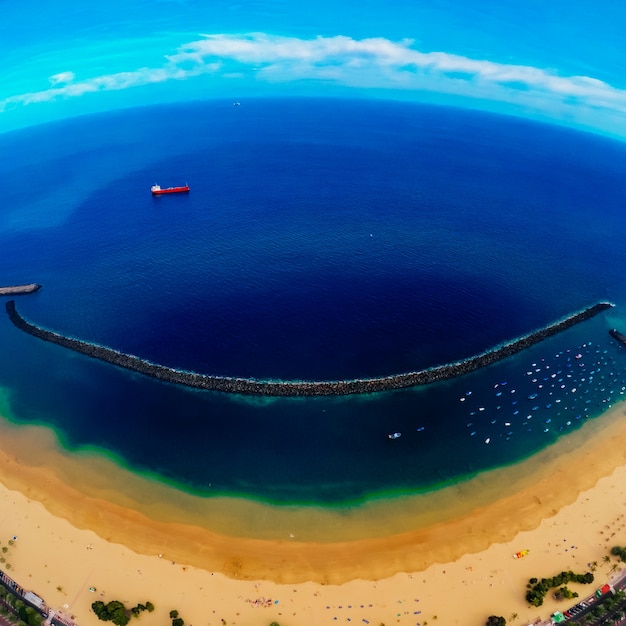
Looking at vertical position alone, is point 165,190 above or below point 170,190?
below

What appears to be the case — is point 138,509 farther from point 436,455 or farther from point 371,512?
point 436,455

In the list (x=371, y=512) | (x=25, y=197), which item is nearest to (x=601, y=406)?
(x=371, y=512)

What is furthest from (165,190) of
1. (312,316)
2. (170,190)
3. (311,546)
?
(311,546)

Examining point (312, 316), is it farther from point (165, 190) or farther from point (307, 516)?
point (165, 190)

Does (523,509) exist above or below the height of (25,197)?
below

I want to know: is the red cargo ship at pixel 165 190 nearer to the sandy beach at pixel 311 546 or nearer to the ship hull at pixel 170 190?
the ship hull at pixel 170 190

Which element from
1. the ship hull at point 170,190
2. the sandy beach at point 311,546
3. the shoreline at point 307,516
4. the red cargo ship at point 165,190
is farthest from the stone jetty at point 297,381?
the ship hull at point 170,190
